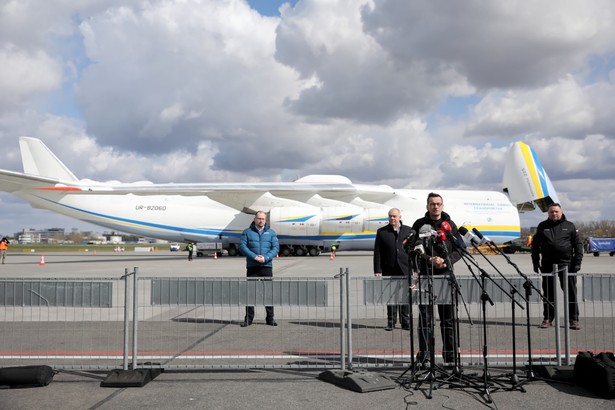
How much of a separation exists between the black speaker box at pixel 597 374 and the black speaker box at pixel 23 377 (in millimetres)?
4807

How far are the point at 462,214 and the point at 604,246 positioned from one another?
14.0 metres

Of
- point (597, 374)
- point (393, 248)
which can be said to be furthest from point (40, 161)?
point (597, 374)

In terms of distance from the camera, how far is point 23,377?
4961 millimetres

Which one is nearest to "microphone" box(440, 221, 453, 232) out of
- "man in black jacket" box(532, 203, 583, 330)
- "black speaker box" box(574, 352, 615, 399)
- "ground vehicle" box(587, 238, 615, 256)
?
"black speaker box" box(574, 352, 615, 399)

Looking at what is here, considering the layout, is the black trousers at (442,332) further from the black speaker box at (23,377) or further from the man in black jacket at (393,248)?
the black speaker box at (23,377)

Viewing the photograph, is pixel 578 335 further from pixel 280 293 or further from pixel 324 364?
pixel 280 293

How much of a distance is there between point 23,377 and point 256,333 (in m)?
3.23

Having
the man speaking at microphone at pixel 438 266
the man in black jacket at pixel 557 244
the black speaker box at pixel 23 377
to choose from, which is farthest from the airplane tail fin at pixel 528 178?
the black speaker box at pixel 23 377

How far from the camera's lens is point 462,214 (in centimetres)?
2731

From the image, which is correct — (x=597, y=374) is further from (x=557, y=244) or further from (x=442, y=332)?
(x=557, y=244)

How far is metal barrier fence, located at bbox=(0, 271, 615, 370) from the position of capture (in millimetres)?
5777

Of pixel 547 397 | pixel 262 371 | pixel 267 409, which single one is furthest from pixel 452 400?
pixel 262 371

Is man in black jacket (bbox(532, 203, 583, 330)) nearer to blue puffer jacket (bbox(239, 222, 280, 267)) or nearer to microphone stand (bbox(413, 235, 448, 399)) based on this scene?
microphone stand (bbox(413, 235, 448, 399))

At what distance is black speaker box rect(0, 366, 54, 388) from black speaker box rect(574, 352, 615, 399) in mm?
4807
